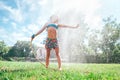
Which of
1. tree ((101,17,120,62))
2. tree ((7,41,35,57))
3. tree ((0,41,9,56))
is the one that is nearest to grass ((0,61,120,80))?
tree ((101,17,120,62))

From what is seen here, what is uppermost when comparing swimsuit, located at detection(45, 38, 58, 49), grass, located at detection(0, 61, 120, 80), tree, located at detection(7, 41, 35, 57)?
tree, located at detection(7, 41, 35, 57)

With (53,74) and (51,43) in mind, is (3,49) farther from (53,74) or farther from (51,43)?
(53,74)

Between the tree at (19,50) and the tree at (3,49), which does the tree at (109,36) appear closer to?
the tree at (19,50)

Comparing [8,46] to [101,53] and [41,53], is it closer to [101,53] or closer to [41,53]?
[101,53]

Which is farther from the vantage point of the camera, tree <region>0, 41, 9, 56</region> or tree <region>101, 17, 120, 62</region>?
tree <region>0, 41, 9, 56</region>

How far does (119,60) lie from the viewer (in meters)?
49.1

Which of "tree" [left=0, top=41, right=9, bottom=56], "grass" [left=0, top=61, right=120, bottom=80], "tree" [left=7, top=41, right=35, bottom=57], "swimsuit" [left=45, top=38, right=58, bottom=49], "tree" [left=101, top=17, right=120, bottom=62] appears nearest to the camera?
"grass" [left=0, top=61, right=120, bottom=80]

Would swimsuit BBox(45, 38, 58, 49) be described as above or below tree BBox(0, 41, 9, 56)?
below

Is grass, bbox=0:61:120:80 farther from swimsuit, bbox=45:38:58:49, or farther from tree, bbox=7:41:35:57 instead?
tree, bbox=7:41:35:57

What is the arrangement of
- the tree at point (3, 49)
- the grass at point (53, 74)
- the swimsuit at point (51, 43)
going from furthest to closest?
Result: 1. the tree at point (3, 49)
2. the swimsuit at point (51, 43)
3. the grass at point (53, 74)

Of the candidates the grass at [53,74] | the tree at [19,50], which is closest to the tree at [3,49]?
the tree at [19,50]

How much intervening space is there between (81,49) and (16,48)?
3263cm

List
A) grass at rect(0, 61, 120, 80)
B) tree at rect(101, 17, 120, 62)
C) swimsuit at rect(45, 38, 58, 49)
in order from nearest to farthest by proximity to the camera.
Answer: grass at rect(0, 61, 120, 80), swimsuit at rect(45, 38, 58, 49), tree at rect(101, 17, 120, 62)

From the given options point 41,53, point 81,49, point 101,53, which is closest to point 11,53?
point 81,49
